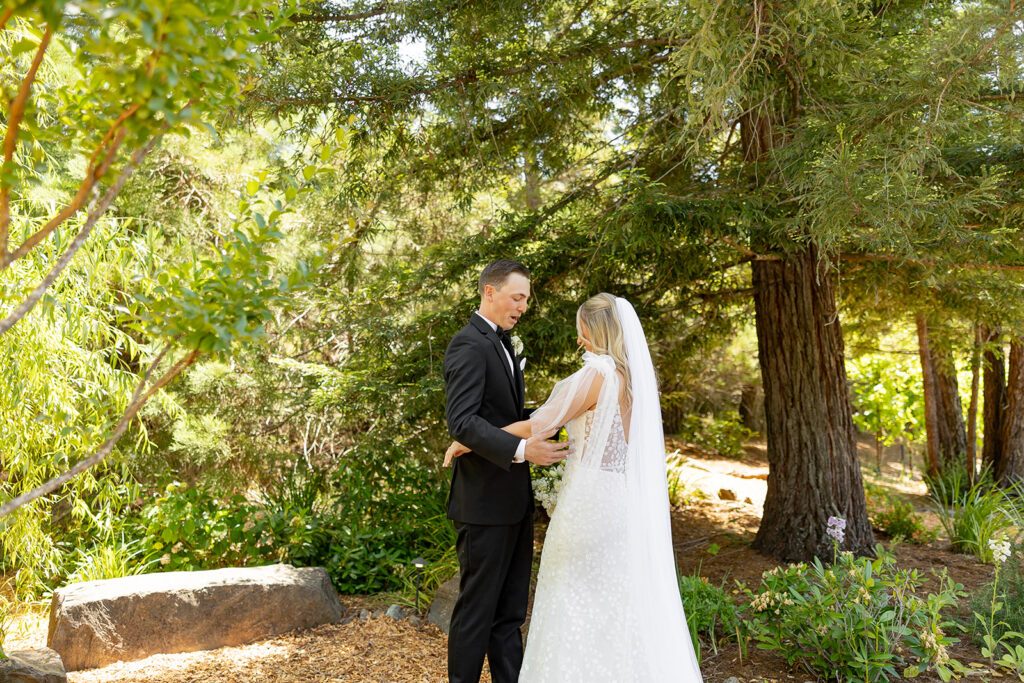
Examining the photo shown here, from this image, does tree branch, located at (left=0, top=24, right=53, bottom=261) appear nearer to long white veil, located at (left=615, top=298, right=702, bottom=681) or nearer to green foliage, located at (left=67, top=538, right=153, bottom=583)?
long white veil, located at (left=615, top=298, right=702, bottom=681)

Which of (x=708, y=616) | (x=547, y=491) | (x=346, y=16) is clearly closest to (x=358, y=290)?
(x=346, y=16)

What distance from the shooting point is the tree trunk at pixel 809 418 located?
5121 mm

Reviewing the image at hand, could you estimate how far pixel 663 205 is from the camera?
149 inches

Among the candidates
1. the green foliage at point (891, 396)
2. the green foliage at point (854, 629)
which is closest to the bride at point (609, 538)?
the green foliage at point (854, 629)

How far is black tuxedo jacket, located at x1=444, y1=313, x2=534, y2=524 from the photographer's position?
2.81m

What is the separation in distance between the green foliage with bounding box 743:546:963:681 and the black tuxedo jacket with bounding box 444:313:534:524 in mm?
1439

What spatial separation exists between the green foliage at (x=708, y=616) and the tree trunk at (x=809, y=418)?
1.54m

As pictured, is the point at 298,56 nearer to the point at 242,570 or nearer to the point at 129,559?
the point at 242,570

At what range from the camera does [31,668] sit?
2.81 metres

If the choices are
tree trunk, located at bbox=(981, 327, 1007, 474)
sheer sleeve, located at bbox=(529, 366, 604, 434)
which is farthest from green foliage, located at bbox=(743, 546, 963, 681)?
tree trunk, located at bbox=(981, 327, 1007, 474)

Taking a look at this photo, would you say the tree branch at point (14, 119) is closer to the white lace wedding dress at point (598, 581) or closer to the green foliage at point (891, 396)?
the white lace wedding dress at point (598, 581)

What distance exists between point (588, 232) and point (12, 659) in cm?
338

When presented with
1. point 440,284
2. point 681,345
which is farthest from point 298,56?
point 681,345

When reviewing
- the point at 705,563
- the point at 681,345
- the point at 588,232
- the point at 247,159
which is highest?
the point at 247,159
